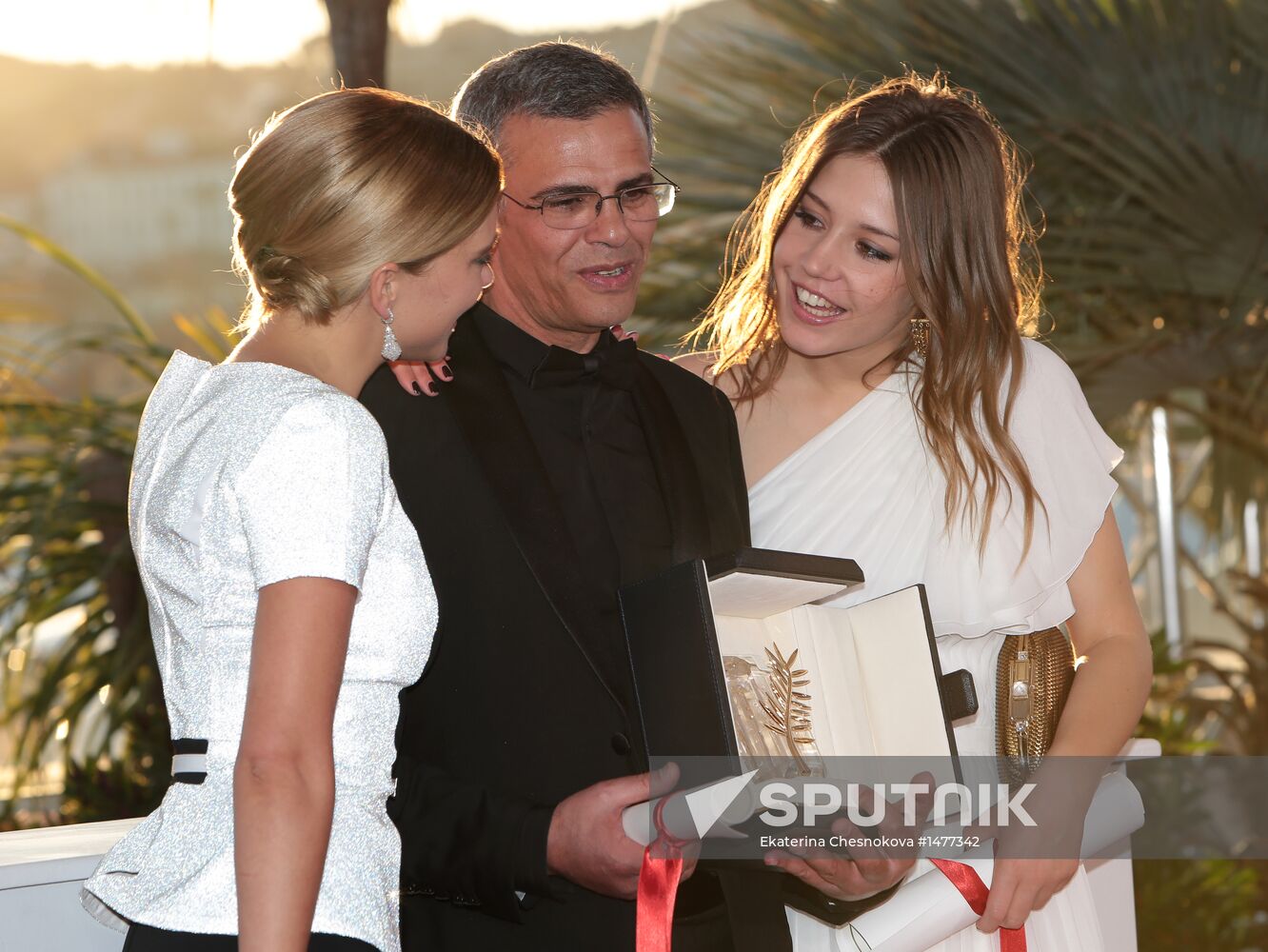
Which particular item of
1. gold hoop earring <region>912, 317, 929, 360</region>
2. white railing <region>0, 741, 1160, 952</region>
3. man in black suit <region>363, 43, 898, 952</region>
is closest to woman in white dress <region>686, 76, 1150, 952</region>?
gold hoop earring <region>912, 317, 929, 360</region>

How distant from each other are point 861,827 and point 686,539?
23.8 inches

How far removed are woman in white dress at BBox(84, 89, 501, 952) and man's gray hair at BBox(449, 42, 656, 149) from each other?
1.94ft

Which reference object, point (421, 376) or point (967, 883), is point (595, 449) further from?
point (967, 883)

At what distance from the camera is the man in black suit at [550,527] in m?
1.72

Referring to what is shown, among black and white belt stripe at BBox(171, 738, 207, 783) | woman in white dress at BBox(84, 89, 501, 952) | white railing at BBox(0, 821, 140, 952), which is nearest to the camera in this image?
woman in white dress at BBox(84, 89, 501, 952)

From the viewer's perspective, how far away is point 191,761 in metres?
1.35

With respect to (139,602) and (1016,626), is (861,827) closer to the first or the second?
(1016,626)

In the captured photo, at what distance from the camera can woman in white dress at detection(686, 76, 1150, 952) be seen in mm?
2172

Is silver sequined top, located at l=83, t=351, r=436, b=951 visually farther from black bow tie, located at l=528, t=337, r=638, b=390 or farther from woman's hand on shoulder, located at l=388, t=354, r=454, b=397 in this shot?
black bow tie, located at l=528, t=337, r=638, b=390

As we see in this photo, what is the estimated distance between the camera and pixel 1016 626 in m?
2.20

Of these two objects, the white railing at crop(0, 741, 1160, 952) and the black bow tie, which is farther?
the black bow tie

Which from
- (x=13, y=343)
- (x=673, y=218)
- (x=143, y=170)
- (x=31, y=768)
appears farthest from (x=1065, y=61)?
(x=143, y=170)
